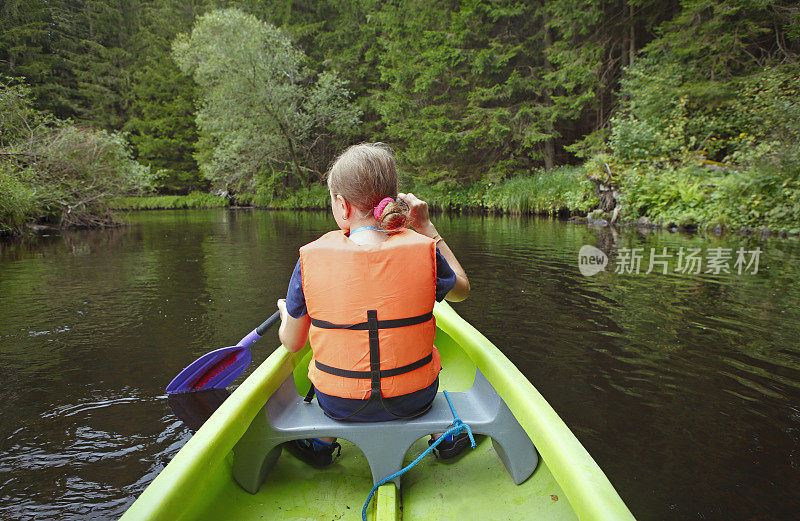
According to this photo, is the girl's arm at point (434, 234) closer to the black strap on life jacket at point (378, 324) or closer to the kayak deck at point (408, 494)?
the black strap on life jacket at point (378, 324)

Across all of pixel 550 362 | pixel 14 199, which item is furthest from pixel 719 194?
pixel 14 199

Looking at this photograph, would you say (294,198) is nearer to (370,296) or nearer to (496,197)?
(496,197)

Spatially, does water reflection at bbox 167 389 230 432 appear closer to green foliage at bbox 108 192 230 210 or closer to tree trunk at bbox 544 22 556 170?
tree trunk at bbox 544 22 556 170

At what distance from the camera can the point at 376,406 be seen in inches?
59.2

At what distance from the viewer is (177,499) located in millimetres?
1146

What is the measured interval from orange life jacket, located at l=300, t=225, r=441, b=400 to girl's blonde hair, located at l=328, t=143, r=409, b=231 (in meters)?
0.08

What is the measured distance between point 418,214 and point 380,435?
2.54 ft

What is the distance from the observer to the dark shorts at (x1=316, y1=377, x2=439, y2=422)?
1.50m

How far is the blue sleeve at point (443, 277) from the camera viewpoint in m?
1.57

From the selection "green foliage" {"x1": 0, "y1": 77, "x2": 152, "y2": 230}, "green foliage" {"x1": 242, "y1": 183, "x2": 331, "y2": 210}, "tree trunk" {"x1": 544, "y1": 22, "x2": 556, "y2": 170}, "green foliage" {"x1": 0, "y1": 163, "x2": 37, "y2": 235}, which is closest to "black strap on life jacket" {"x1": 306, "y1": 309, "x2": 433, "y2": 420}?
"green foliage" {"x1": 0, "y1": 163, "x2": 37, "y2": 235}

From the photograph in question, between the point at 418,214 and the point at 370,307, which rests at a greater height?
the point at 418,214

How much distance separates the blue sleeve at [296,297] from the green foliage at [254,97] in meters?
20.6

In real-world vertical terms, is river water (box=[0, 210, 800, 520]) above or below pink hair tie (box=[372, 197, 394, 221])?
below

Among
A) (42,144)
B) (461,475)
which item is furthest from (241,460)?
(42,144)
